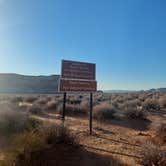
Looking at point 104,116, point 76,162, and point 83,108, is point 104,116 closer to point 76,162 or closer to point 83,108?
point 83,108

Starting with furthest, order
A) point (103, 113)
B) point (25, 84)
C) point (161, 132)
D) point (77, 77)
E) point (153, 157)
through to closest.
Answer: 1. point (25, 84)
2. point (103, 113)
3. point (77, 77)
4. point (161, 132)
5. point (153, 157)

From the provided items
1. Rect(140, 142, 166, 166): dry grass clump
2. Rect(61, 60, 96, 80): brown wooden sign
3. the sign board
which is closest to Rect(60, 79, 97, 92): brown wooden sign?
the sign board

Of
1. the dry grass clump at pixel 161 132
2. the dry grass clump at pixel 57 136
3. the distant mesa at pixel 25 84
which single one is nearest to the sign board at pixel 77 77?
the dry grass clump at pixel 57 136

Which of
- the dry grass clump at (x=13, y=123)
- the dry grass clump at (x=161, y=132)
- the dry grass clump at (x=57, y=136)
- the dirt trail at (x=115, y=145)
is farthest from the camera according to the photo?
the dry grass clump at (x=161, y=132)

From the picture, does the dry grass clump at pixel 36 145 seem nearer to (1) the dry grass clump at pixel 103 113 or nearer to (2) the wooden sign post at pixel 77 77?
(2) the wooden sign post at pixel 77 77

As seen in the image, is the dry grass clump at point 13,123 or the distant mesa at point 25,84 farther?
the distant mesa at point 25,84

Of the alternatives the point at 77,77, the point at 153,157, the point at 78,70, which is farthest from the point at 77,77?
the point at 153,157

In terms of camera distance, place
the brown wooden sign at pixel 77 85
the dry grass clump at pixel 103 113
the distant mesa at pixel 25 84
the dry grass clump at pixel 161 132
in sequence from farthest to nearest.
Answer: the distant mesa at pixel 25 84 < the dry grass clump at pixel 103 113 < the brown wooden sign at pixel 77 85 < the dry grass clump at pixel 161 132

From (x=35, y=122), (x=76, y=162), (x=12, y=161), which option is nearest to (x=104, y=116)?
(x=35, y=122)

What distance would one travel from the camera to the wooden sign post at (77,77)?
839 centimetres

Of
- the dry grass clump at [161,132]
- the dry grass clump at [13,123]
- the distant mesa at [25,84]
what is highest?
the distant mesa at [25,84]

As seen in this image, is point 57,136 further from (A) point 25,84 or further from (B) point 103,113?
(A) point 25,84

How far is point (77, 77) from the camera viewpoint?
28.8 ft

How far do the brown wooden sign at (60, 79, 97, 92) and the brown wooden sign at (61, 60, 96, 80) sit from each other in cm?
21
